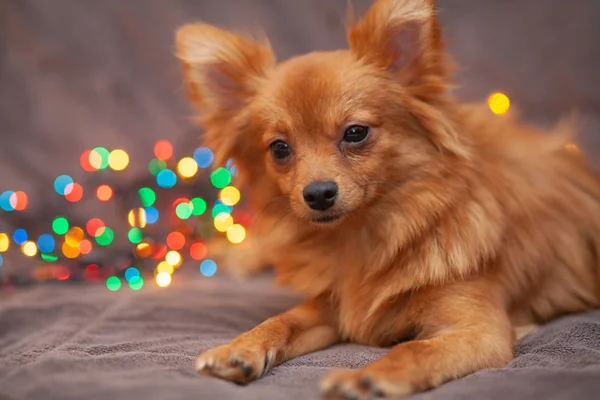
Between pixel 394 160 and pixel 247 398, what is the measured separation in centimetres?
90

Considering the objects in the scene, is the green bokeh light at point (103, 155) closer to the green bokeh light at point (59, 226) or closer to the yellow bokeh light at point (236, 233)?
the green bokeh light at point (59, 226)

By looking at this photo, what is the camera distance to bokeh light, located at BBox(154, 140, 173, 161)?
3.36 meters

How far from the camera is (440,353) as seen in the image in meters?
1.57

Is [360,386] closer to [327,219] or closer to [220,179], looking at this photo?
[327,219]

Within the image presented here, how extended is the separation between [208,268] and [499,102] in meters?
1.68

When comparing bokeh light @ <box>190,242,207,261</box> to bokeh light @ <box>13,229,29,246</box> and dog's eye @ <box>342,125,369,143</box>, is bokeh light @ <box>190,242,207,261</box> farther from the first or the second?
dog's eye @ <box>342,125,369,143</box>

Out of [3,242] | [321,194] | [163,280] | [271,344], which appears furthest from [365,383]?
[3,242]

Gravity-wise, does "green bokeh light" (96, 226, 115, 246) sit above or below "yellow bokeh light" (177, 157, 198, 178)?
below

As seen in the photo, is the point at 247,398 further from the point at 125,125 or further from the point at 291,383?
the point at 125,125

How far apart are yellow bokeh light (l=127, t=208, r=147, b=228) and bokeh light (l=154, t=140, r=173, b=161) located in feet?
1.15

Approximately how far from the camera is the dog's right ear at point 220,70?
7.17ft

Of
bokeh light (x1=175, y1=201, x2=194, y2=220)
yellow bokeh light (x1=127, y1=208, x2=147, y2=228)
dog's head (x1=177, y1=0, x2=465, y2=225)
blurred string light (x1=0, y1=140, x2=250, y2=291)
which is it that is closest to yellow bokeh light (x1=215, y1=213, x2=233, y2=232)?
Result: blurred string light (x1=0, y1=140, x2=250, y2=291)

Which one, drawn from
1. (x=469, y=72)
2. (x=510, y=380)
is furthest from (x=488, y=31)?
(x=510, y=380)

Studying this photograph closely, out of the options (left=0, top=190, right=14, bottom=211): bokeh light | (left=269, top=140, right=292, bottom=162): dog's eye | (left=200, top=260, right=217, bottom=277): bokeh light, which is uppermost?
(left=0, top=190, right=14, bottom=211): bokeh light
